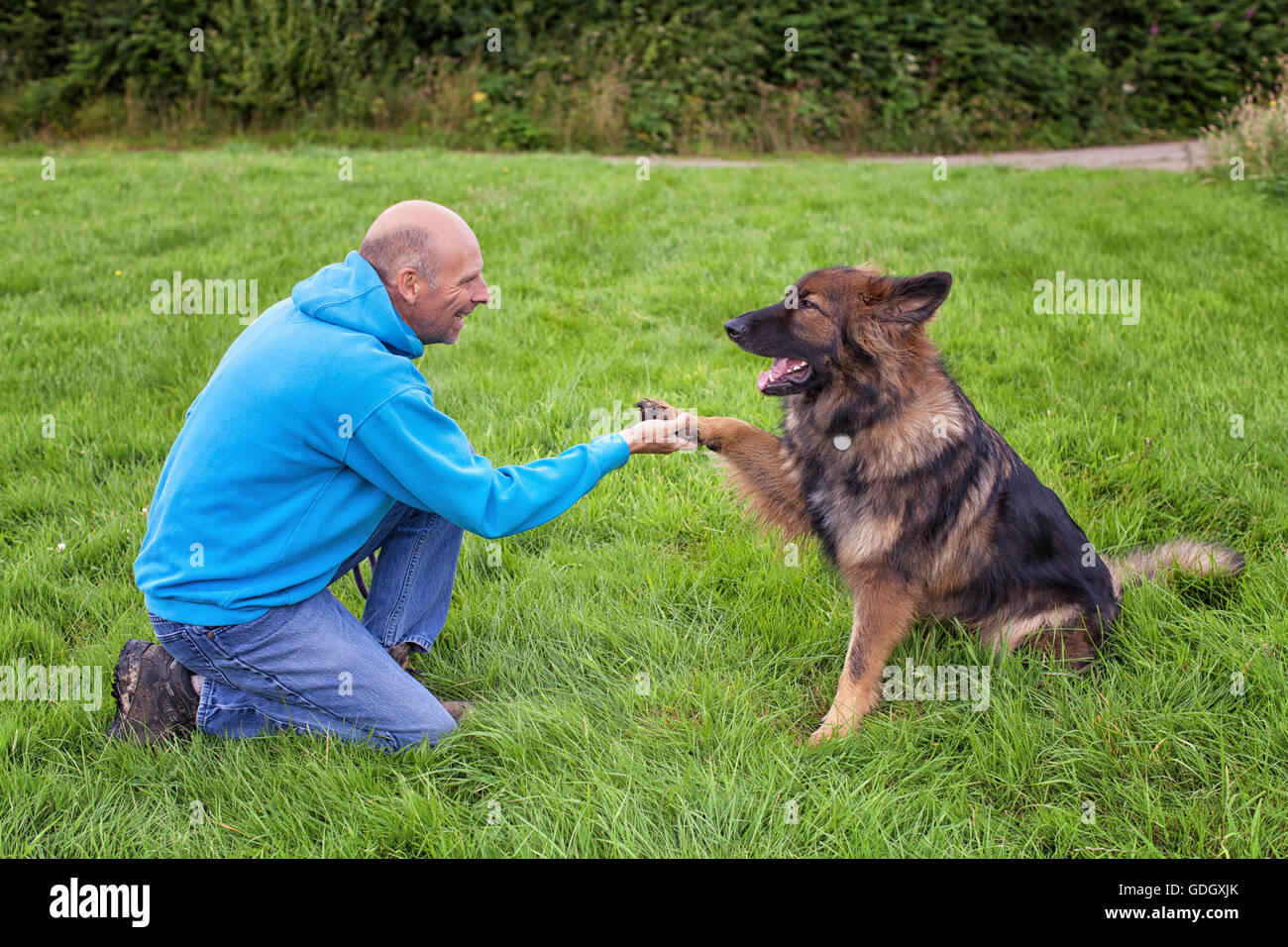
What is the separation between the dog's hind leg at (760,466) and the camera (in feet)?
10.6

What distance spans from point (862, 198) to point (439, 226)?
23.7ft

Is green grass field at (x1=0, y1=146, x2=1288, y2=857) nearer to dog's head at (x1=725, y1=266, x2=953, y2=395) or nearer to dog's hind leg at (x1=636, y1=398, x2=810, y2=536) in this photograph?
dog's hind leg at (x1=636, y1=398, x2=810, y2=536)

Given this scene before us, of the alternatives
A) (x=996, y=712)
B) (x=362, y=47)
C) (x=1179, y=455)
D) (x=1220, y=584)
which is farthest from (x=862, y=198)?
(x=362, y=47)

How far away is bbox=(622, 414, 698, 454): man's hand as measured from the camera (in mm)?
2912

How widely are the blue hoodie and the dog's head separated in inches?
38.8

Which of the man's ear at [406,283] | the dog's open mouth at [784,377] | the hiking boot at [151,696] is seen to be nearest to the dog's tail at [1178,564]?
the dog's open mouth at [784,377]

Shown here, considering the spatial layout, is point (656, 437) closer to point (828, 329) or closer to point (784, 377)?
point (784, 377)

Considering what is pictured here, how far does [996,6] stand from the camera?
14688 millimetres

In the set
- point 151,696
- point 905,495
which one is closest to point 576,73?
point 905,495

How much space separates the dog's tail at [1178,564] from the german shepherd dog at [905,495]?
26 centimetres

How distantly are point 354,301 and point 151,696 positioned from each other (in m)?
1.37

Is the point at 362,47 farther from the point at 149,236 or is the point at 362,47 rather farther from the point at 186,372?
the point at 186,372

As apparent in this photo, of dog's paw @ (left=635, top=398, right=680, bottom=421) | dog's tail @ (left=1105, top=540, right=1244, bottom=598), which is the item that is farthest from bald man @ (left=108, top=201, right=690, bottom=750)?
dog's tail @ (left=1105, top=540, right=1244, bottom=598)

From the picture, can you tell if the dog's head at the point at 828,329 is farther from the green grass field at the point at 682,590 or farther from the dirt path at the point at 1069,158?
the dirt path at the point at 1069,158
